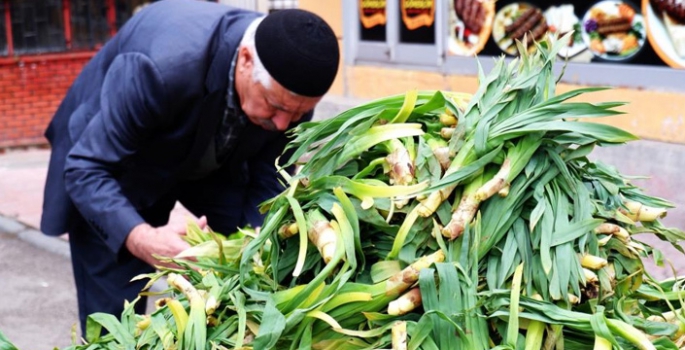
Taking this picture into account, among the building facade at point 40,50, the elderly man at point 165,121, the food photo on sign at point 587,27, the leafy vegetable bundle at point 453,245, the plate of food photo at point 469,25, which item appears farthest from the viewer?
the building facade at point 40,50

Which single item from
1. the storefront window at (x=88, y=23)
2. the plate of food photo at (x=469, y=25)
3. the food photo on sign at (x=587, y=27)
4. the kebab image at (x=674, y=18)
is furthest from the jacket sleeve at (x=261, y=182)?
the storefront window at (x=88, y=23)

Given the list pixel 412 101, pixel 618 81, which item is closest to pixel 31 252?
pixel 618 81

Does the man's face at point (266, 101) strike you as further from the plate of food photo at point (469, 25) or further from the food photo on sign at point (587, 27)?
the plate of food photo at point (469, 25)

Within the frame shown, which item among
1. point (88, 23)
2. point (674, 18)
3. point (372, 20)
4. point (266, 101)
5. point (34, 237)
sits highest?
point (266, 101)

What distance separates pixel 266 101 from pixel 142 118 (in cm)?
42

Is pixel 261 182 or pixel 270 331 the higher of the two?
pixel 270 331

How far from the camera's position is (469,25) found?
7.83 m

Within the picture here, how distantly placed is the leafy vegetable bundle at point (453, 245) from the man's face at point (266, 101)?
912 millimetres

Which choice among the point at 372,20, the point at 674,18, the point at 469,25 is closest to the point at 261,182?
the point at 674,18

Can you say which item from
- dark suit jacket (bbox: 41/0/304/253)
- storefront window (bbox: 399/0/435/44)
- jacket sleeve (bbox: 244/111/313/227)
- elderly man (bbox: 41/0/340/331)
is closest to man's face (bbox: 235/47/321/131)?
elderly man (bbox: 41/0/340/331)

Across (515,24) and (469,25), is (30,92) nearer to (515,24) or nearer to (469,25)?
(469,25)

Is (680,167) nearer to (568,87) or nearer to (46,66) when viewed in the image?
(568,87)

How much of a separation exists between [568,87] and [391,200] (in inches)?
219

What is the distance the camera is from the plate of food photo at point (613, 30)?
655 centimetres
